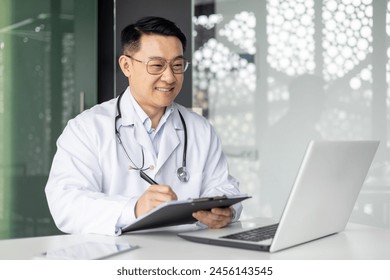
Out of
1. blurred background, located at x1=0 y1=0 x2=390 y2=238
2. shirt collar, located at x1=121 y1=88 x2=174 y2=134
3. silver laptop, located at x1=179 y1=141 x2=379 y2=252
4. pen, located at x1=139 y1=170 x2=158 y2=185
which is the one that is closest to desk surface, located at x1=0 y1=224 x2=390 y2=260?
silver laptop, located at x1=179 y1=141 x2=379 y2=252

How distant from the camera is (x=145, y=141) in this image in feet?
7.09

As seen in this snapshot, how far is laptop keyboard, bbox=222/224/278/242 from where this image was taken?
1.56 meters

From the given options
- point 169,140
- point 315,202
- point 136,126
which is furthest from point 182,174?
point 315,202

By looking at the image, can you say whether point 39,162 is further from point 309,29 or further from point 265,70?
point 309,29

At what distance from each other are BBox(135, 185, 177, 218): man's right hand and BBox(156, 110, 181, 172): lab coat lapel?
0.45 metres

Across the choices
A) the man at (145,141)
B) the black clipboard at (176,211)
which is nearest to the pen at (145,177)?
the man at (145,141)

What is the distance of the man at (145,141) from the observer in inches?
79.2

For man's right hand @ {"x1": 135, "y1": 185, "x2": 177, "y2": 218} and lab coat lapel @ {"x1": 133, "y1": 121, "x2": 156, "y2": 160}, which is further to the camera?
lab coat lapel @ {"x1": 133, "y1": 121, "x2": 156, "y2": 160}

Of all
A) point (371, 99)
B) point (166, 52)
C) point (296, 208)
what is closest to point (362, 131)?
point (371, 99)

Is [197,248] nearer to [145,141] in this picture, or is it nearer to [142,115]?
[145,141]

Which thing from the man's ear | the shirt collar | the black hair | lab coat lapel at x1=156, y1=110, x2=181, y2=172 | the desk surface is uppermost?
the black hair

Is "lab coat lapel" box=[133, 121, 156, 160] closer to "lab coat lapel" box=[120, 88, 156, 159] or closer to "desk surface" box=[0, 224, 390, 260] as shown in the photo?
"lab coat lapel" box=[120, 88, 156, 159]

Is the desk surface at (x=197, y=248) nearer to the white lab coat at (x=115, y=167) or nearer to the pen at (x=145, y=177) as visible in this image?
the white lab coat at (x=115, y=167)

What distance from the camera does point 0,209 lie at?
3.63 meters
